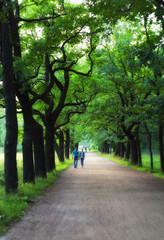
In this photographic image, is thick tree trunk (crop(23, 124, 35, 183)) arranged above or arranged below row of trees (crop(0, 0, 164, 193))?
below

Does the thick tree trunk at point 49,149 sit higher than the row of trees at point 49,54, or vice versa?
the row of trees at point 49,54

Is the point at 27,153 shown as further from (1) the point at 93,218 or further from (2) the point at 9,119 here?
(1) the point at 93,218

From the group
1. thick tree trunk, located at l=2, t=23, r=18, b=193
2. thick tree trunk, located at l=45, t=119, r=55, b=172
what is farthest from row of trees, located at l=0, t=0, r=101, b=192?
thick tree trunk, located at l=45, t=119, r=55, b=172

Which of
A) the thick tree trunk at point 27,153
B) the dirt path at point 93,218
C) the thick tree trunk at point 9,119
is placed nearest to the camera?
the dirt path at point 93,218

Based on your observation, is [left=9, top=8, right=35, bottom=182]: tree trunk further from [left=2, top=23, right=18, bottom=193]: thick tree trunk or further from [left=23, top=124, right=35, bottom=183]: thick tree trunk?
[left=2, top=23, right=18, bottom=193]: thick tree trunk

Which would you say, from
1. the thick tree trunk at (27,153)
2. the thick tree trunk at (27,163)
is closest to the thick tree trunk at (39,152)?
the thick tree trunk at (27,153)

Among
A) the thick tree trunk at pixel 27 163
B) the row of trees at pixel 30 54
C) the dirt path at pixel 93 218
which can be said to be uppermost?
the row of trees at pixel 30 54

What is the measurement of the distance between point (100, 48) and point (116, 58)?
1.72 meters

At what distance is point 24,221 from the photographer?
648cm

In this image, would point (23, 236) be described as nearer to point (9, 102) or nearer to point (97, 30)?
point (9, 102)

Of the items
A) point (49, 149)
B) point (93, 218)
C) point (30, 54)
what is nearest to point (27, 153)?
point (30, 54)

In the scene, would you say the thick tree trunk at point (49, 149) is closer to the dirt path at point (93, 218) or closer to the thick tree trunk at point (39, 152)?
the thick tree trunk at point (39, 152)

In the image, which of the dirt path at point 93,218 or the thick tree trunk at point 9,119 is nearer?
the dirt path at point 93,218

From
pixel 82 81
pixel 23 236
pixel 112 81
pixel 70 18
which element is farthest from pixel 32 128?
pixel 112 81
